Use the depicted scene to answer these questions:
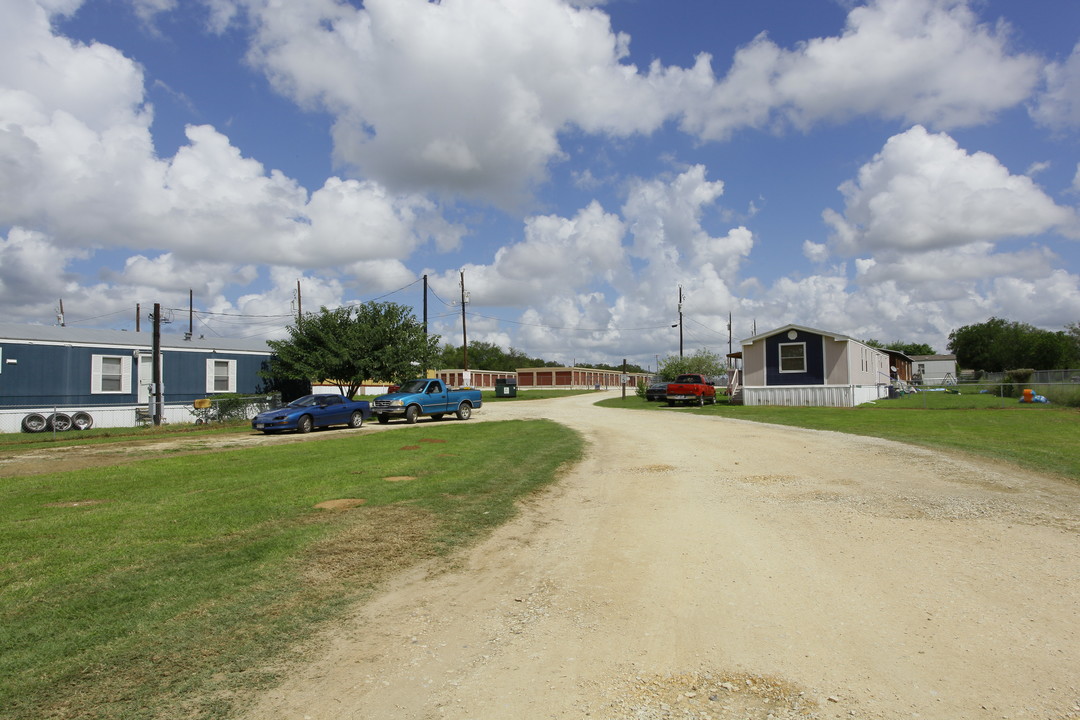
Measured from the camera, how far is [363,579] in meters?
5.76

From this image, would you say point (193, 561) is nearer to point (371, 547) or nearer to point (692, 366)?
point (371, 547)

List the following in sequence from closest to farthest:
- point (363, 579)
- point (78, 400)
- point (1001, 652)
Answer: point (1001, 652) → point (363, 579) → point (78, 400)

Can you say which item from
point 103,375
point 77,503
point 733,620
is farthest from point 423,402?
point 733,620

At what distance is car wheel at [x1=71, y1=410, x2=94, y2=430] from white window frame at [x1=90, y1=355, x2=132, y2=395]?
140cm

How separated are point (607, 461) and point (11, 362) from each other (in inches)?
944

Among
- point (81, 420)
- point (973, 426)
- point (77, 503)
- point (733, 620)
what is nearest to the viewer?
point (733, 620)

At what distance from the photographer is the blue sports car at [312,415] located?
73.5ft

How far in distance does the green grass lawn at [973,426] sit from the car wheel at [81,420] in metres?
25.8

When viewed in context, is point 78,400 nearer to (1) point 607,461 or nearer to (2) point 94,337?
(2) point 94,337

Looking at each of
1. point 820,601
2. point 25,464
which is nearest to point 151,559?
point 820,601

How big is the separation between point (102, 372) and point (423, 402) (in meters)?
13.5

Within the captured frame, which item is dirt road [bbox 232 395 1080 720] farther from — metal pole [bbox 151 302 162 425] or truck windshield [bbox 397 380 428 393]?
metal pole [bbox 151 302 162 425]

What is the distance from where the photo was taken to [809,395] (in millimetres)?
32250

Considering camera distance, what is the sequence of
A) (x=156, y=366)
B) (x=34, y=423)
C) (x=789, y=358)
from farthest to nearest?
(x=789, y=358) → (x=156, y=366) → (x=34, y=423)
